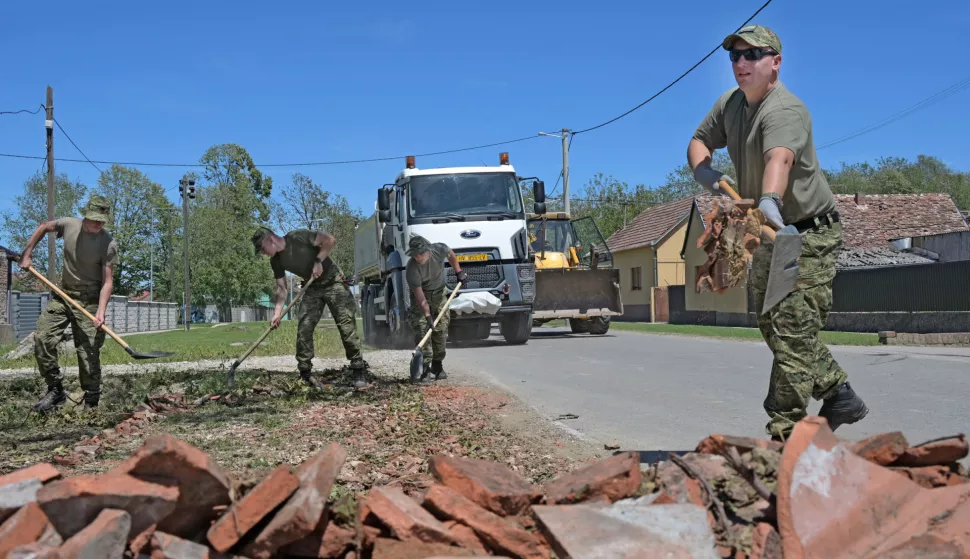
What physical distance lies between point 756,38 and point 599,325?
57.4ft

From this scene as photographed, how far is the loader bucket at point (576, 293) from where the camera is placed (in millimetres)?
19812

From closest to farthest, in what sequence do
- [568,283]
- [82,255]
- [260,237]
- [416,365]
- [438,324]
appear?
1. [82,255]
2. [260,237]
3. [416,365]
4. [438,324]
5. [568,283]

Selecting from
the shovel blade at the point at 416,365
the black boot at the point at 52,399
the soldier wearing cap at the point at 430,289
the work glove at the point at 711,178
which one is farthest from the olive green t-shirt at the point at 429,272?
the work glove at the point at 711,178

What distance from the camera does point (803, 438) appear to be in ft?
9.53

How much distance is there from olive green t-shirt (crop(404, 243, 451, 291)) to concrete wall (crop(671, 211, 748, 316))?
1780 centimetres

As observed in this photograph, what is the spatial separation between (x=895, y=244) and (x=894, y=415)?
27.6 metres

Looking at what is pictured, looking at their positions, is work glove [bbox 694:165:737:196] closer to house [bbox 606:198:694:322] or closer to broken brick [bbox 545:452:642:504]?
broken brick [bbox 545:452:642:504]

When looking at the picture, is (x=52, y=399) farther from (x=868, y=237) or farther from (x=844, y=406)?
(x=868, y=237)

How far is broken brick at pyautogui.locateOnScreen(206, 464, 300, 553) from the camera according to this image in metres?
2.56

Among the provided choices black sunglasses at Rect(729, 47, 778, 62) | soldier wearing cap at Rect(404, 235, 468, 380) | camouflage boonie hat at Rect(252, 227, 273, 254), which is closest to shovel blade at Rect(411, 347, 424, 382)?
soldier wearing cap at Rect(404, 235, 468, 380)

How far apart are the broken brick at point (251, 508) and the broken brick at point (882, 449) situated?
1.92m

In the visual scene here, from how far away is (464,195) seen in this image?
1591 centimetres

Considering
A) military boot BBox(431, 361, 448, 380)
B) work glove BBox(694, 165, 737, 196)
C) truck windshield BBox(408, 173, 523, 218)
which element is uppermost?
truck windshield BBox(408, 173, 523, 218)

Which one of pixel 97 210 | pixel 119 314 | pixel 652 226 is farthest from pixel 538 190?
pixel 119 314
